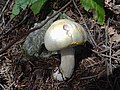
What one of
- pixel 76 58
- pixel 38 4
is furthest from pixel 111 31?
pixel 38 4

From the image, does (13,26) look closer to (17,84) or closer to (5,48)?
(5,48)

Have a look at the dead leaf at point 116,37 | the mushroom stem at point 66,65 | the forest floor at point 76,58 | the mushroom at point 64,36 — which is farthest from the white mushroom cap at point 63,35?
the dead leaf at point 116,37

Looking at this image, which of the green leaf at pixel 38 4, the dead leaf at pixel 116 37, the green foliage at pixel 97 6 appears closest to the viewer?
the green foliage at pixel 97 6

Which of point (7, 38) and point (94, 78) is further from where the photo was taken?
point (7, 38)

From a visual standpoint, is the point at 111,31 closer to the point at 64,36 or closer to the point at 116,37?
the point at 116,37

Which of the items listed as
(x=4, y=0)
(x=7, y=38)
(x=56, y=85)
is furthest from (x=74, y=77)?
(x=4, y=0)

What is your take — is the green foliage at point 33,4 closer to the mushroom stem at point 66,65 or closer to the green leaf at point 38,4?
the green leaf at point 38,4

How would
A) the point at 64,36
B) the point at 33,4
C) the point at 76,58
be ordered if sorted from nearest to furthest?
the point at 64,36 → the point at 33,4 → the point at 76,58
